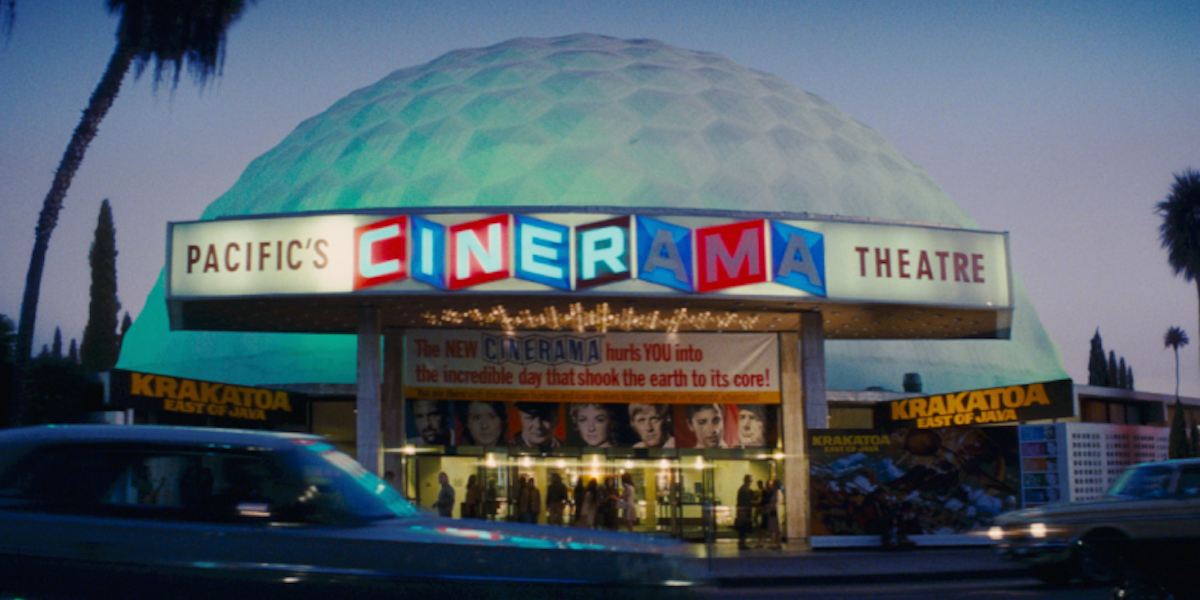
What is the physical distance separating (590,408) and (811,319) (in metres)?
5.64

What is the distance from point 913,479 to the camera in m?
24.0

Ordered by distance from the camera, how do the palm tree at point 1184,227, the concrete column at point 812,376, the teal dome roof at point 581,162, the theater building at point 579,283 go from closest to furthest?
the theater building at point 579,283, the concrete column at point 812,376, the teal dome roof at point 581,162, the palm tree at point 1184,227

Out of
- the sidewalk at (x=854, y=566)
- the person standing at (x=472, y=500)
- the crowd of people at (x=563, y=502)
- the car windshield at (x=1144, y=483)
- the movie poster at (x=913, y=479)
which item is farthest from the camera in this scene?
the person standing at (x=472, y=500)

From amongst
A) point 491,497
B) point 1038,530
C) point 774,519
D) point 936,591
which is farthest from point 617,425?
point 1038,530

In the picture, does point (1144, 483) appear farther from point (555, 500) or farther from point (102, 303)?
point (102, 303)

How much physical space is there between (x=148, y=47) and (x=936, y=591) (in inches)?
656

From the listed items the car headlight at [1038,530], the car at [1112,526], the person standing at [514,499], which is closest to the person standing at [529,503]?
the person standing at [514,499]

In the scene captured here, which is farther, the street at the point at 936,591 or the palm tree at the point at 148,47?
the palm tree at the point at 148,47

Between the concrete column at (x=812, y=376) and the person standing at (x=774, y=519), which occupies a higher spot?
the concrete column at (x=812, y=376)

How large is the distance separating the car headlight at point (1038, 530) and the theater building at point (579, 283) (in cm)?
725

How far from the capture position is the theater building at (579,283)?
68.7ft

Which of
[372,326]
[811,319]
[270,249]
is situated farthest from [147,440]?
[811,319]

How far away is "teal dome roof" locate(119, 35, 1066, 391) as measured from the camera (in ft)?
91.6

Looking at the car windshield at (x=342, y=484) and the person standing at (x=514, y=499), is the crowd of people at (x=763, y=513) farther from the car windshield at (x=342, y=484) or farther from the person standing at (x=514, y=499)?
the car windshield at (x=342, y=484)
